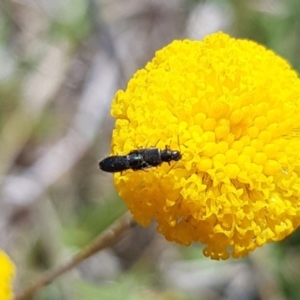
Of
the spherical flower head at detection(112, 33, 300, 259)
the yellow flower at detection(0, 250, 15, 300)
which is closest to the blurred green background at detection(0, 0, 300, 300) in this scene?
the yellow flower at detection(0, 250, 15, 300)

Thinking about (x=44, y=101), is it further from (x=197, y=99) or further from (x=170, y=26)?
(x=197, y=99)

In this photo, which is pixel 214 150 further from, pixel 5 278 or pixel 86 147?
pixel 86 147

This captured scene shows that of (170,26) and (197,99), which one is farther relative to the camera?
(170,26)

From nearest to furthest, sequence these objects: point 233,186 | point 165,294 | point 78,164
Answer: point 233,186, point 165,294, point 78,164

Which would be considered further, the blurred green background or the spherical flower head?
the blurred green background

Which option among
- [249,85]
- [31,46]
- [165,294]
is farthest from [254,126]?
[31,46]

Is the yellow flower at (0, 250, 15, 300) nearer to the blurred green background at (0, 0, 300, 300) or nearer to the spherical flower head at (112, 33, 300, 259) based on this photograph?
the spherical flower head at (112, 33, 300, 259)

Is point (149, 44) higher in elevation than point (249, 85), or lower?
higher
